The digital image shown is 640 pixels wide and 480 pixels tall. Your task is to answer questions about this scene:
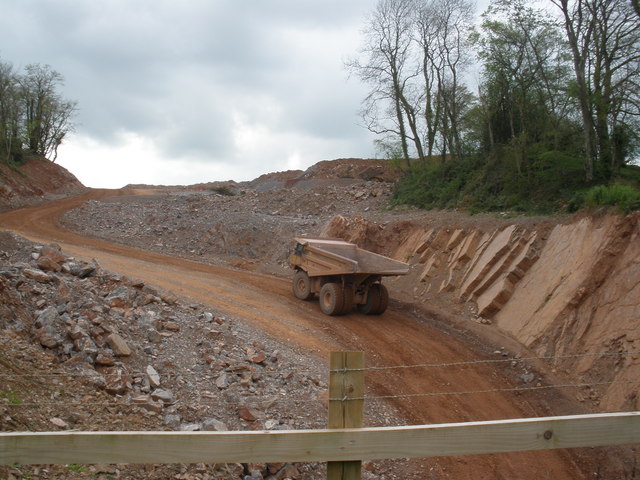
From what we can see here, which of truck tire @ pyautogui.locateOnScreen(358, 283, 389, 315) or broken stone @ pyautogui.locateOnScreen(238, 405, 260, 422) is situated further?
truck tire @ pyautogui.locateOnScreen(358, 283, 389, 315)

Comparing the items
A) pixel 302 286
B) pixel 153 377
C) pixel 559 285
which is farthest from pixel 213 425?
pixel 302 286

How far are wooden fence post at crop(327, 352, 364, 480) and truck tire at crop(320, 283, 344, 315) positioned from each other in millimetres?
11017

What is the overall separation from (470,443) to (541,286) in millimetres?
10587

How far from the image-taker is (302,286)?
1620 centimetres

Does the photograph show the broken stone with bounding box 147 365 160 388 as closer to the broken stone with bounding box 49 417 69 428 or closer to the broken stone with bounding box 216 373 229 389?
the broken stone with bounding box 216 373 229 389

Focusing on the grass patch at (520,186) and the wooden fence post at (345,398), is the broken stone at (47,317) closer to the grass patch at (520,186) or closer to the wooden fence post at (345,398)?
the wooden fence post at (345,398)

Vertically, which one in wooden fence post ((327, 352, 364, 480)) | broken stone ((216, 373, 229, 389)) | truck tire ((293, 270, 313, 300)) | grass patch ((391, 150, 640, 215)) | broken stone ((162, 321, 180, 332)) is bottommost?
broken stone ((216, 373, 229, 389))

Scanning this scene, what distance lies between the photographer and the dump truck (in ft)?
46.8

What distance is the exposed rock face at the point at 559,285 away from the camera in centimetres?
1011

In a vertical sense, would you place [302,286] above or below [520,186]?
below

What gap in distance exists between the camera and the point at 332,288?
1462cm

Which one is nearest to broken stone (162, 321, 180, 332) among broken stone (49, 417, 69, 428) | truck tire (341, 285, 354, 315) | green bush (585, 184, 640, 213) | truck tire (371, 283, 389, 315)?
broken stone (49, 417, 69, 428)

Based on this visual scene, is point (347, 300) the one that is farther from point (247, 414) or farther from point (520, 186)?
point (520, 186)

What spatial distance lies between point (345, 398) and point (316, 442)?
31cm
